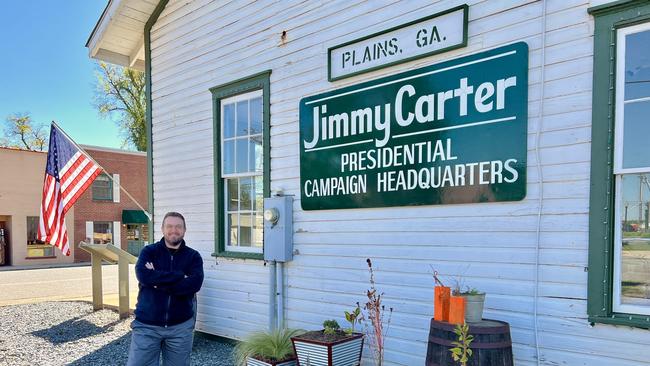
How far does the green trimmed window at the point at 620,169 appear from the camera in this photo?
107 inches

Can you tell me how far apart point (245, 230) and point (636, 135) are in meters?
4.11

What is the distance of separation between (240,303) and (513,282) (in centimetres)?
327

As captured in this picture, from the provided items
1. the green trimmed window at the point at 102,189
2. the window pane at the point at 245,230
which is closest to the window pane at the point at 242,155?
the window pane at the point at 245,230

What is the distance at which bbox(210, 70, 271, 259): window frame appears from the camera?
502 cm

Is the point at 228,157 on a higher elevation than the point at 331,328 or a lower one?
higher

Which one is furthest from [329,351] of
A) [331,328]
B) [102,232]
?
[102,232]

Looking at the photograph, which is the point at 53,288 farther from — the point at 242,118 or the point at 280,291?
the point at 280,291

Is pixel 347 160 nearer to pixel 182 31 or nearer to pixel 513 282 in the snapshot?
pixel 513 282

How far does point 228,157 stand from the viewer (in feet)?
18.4

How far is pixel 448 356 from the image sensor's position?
8.96 ft

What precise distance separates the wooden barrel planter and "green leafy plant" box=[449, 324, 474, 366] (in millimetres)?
36

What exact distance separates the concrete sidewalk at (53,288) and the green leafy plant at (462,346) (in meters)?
6.83

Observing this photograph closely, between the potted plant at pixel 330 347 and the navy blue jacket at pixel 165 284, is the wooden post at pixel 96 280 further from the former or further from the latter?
the potted plant at pixel 330 347

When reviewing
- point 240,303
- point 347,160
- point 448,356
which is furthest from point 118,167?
point 448,356
